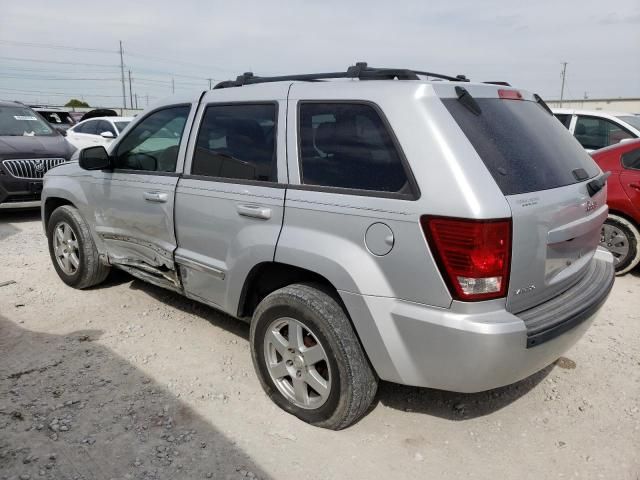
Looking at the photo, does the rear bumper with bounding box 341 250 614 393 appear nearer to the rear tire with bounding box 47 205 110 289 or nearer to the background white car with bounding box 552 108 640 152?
the rear tire with bounding box 47 205 110 289

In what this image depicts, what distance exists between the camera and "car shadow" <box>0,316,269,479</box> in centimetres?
256

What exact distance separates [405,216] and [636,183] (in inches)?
163

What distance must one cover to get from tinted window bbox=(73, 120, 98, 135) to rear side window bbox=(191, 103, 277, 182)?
10.1m

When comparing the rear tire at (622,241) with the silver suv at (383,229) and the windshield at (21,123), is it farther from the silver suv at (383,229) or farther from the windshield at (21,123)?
the windshield at (21,123)

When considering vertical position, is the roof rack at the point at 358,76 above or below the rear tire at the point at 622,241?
above

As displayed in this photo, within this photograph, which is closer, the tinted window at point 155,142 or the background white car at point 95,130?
the tinted window at point 155,142

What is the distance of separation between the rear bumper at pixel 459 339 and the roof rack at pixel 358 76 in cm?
118

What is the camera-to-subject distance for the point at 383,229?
2398 mm

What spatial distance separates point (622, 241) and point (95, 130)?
446 inches

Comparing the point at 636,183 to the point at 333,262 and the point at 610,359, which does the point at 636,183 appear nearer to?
the point at 610,359

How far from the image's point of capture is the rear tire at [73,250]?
15.1 feet

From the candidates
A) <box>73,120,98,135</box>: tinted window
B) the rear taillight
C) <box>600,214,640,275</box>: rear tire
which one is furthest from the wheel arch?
<box>73,120,98,135</box>: tinted window

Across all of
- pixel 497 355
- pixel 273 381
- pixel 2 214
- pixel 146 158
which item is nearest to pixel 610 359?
pixel 497 355

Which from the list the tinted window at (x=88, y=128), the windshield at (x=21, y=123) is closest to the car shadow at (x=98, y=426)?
the windshield at (x=21, y=123)
